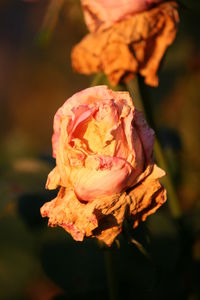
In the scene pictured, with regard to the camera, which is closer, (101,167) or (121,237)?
(101,167)

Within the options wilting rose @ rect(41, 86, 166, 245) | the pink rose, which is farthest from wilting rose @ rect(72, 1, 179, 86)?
wilting rose @ rect(41, 86, 166, 245)

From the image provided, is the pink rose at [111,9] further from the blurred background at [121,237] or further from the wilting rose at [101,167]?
the wilting rose at [101,167]

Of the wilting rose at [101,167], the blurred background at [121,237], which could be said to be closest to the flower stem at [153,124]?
the blurred background at [121,237]

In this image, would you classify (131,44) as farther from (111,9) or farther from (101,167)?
(101,167)

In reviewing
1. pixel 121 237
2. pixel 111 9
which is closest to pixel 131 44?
pixel 111 9

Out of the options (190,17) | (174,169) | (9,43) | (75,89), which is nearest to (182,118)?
(174,169)

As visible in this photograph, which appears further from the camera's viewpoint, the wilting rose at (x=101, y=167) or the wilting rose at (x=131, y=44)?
the wilting rose at (x=131, y=44)
